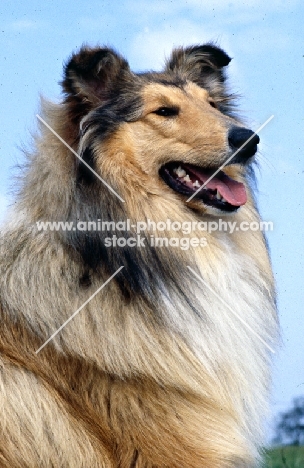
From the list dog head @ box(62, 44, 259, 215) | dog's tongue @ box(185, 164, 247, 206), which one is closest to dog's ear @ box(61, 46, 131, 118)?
dog head @ box(62, 44, 259, 215)

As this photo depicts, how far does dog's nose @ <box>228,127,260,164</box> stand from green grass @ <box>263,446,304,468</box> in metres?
2.21

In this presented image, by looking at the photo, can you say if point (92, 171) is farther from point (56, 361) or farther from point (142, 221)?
point (56, 361)

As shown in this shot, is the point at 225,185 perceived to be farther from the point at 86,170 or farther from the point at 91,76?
the point at 91,76

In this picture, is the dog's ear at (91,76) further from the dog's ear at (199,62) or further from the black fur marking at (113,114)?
the dog's ear at (199,62)

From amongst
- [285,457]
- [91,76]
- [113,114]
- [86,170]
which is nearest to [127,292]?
[86,170]

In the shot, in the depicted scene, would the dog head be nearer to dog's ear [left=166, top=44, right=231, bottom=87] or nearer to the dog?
the dog

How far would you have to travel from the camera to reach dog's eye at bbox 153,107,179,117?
19.8 feet

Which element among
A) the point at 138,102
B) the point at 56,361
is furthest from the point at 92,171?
the point at 56,361

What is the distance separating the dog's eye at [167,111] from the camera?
6.02 m

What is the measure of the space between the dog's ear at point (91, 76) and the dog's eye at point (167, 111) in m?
0.35

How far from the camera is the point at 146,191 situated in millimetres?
5926

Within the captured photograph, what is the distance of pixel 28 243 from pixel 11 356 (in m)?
0.74

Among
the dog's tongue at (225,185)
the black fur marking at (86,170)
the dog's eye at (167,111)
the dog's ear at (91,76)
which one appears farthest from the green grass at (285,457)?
the dog's ear at (91,76)

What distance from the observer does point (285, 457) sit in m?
6.68
